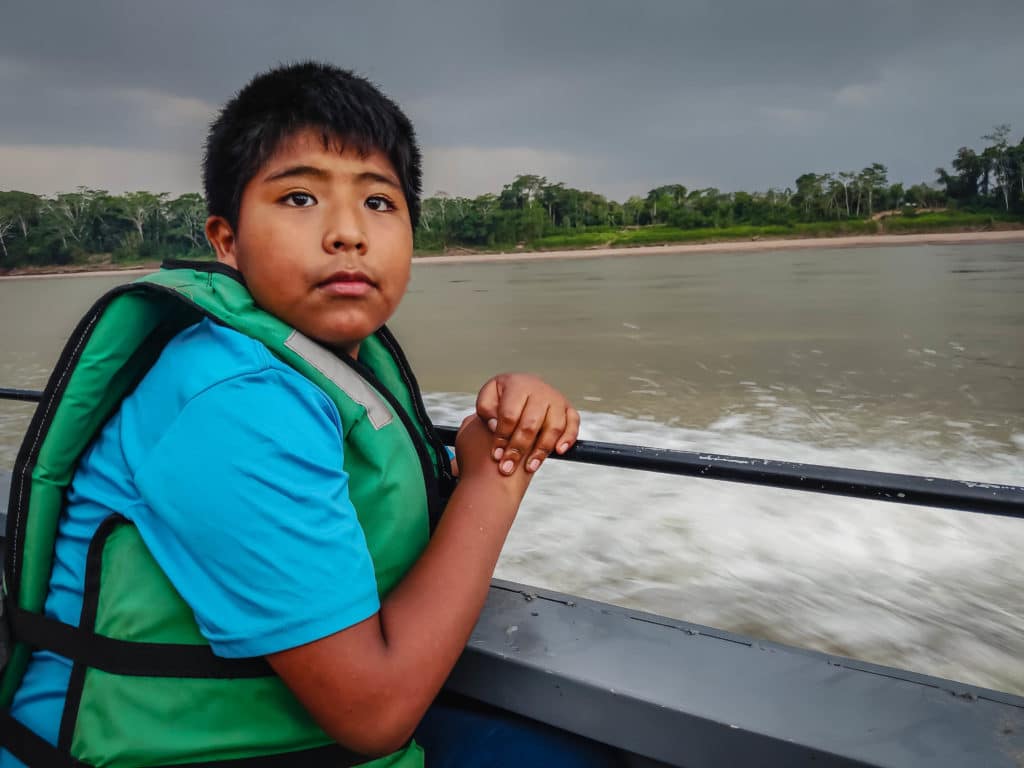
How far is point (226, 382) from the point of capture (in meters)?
0.67

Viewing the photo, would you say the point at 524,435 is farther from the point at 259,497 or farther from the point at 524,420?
the point at 259,497

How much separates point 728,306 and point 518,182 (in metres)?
49.6

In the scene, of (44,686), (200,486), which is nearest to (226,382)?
(200,486)

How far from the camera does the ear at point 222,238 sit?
968 mm

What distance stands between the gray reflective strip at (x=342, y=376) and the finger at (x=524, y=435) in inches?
6.7

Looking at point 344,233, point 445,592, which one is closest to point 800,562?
point 445,592

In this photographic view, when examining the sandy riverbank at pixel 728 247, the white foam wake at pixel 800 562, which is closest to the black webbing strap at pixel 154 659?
the white foam wake at pixel 800 562

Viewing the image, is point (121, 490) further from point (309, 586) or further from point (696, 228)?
point (696, 228)

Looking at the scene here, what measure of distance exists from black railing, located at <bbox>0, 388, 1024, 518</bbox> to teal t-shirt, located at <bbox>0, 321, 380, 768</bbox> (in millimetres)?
483

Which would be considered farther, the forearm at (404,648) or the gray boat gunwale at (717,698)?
the gray boat gunwale at (717,698)

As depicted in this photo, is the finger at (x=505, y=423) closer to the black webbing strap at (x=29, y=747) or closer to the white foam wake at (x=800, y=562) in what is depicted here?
the black webbing strap at (x=29, y=747)

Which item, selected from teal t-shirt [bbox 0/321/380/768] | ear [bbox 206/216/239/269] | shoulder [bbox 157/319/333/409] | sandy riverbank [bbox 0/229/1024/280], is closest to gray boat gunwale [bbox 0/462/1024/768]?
teal t-shirt [bbox 0/321/380/768]

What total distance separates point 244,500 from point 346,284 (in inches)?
12.4

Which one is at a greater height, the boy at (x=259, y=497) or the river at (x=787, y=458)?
the boy at (x=259, y=497)
